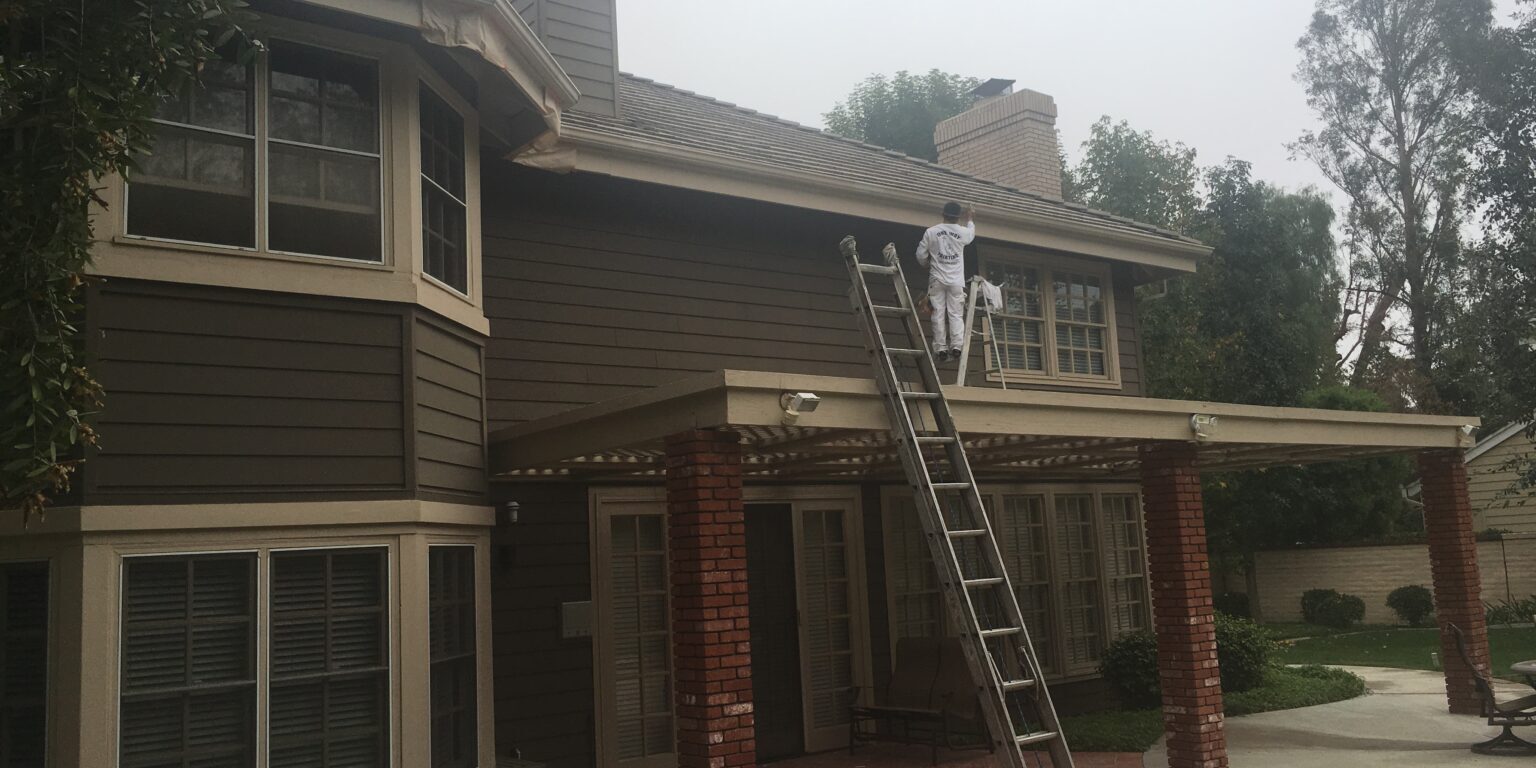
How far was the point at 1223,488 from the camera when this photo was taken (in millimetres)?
26906

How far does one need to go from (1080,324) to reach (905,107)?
92.7 ft

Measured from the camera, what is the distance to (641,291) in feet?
33.4

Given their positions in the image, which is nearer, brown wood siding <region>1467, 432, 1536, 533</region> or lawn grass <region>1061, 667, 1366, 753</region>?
lawn grass <region>1061, 667, 1366, 753</region>

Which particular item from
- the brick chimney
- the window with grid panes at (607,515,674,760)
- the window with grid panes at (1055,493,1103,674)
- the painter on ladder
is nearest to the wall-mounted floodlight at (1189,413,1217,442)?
the painter on ladder

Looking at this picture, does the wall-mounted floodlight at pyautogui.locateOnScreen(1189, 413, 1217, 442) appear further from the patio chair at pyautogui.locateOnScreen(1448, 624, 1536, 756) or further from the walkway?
the patio chair at pyautogui.locateOnScreen(1448, 624, 1536, 756)

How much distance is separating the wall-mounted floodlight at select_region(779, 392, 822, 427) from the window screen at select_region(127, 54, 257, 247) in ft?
10.0

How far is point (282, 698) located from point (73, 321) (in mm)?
2200

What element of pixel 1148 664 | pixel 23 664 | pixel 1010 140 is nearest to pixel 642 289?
pixel 23 664

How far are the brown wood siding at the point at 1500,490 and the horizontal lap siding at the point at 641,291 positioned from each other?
2085 centimetres

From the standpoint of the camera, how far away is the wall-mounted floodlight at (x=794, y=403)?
6598 millimetres

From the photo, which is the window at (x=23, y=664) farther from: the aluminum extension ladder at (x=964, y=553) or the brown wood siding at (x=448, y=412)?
the aluminum extension ladder at (x=964, y=553)

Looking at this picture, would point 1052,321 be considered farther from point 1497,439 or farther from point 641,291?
point 1497,439

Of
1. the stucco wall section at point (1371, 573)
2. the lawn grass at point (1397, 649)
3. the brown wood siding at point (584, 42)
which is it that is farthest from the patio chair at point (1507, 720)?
the stucco wall section at point (1371, 573)

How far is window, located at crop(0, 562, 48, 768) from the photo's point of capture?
240 inches
